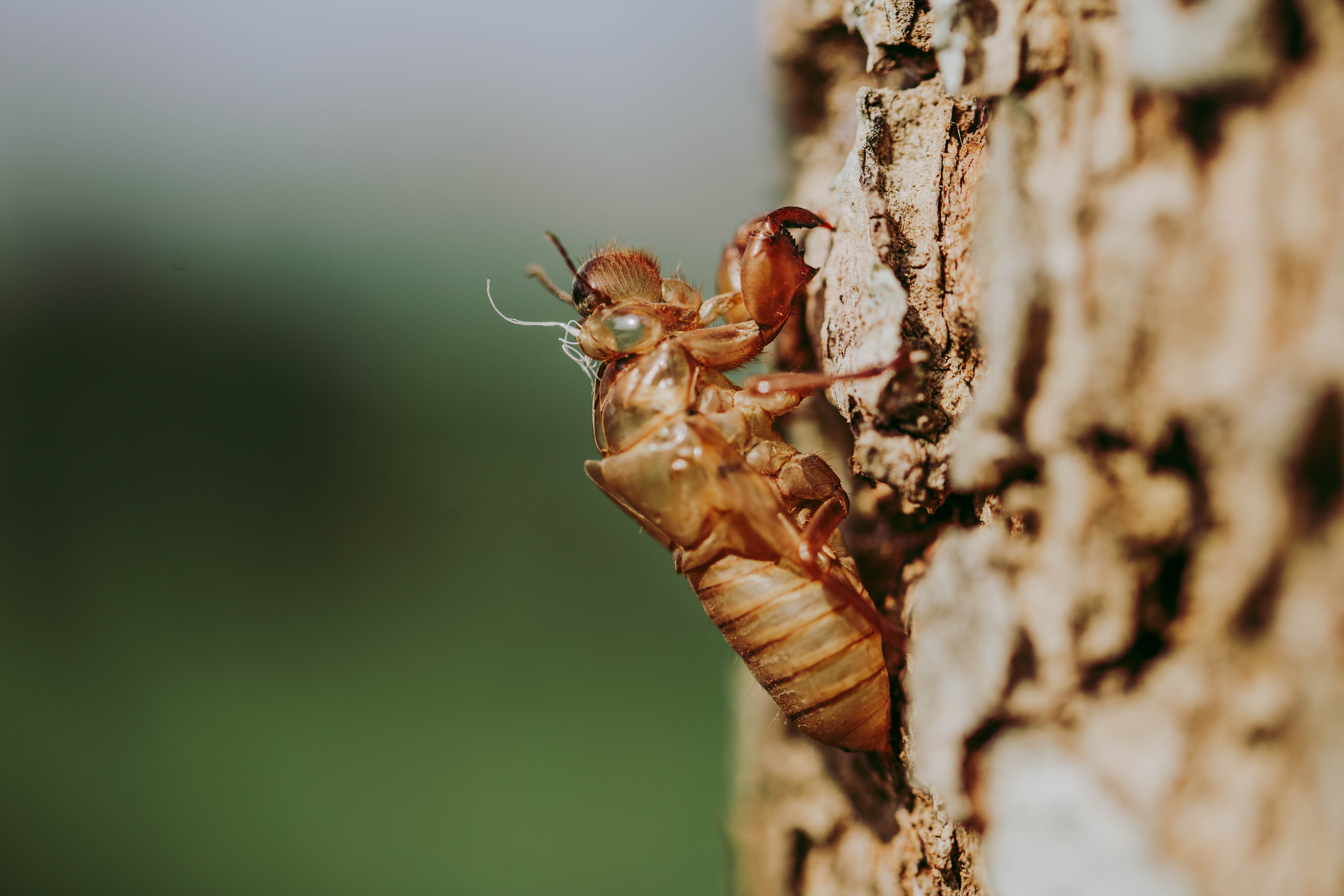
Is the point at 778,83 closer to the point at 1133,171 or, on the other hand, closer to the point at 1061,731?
the point at 1133,171

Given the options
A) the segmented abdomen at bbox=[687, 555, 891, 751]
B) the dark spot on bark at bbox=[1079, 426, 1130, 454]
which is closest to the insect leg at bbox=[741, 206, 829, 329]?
the segmented abdomen at bbox=[687, 555, 891, 751]

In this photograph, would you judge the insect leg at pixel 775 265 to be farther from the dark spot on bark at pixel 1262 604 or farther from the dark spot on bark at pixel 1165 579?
the dark spot on bark at pixel 1262 604

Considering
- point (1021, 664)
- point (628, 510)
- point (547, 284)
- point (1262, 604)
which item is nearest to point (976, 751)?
point (1021, 664)

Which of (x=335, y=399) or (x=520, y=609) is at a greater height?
(x=335, y=399)

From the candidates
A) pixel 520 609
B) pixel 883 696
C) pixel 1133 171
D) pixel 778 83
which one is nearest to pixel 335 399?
pixel 520 609

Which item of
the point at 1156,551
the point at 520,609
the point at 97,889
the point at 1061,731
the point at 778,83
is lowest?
the point at 97,889

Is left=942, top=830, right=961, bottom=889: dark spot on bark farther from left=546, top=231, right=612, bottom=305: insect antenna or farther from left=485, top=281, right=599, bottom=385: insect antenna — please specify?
left=546, top=231, right=612, bottom=305: insect antenna
